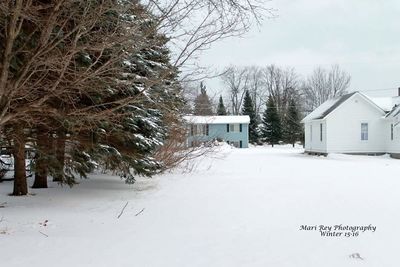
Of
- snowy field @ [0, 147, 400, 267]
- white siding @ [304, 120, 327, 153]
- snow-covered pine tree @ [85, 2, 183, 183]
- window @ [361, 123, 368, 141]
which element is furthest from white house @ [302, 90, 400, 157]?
snow-covered pine tree @ [85, 2, 183, 183]

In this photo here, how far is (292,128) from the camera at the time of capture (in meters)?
57.3

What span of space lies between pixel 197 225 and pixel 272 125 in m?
52.4

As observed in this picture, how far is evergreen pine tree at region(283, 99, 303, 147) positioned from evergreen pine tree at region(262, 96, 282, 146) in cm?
92

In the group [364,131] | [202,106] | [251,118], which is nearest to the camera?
[202,106]

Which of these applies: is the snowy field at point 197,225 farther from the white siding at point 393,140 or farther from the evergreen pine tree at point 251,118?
the evergreen pine tree at point 251,118

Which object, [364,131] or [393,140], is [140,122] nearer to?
[393,140]

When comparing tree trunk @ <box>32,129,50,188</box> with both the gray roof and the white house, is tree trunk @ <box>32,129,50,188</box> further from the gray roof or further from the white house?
the gray roof

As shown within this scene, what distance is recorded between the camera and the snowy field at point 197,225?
537 centimetres

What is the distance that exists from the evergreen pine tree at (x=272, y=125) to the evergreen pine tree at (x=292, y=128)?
3.00ft

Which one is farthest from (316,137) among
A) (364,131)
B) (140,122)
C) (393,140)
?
(140,122)

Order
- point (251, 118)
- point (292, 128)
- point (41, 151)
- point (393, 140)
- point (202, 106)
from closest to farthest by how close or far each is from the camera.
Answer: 1. point (41, 151)
2. point (202, 106)
3. point (393, 140)
4. point (292, 128)
5. point (251, 118)

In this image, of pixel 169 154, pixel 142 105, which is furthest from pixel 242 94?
pixel 142 105

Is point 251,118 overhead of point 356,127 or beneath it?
overhead

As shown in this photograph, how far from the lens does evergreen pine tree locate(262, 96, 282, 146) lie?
58406mm
